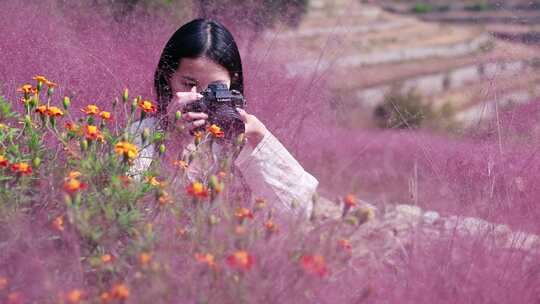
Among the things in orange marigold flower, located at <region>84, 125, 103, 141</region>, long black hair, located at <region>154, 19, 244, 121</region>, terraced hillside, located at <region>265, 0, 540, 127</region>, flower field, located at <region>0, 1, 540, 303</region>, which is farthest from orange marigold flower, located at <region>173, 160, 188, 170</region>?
terraced hillside, located at <region>265, 0, 540, 127</region>

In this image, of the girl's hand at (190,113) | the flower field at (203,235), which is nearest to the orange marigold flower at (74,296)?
the flower field at (203,235)

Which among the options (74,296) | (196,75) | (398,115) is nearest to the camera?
(74,296)

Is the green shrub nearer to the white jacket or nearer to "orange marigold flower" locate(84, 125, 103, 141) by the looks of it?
the white jacket

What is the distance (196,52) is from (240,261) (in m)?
0.98

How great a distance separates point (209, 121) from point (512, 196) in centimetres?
66

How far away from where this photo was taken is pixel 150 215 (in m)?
1.14

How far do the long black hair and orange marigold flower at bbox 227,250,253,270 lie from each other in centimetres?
88

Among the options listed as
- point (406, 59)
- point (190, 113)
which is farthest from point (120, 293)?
point (406, 59)

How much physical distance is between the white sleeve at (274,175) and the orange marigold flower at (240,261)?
0.59 metres

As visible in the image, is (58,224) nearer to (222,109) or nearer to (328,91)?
(222,109)

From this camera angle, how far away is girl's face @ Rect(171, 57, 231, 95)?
168 centimetres

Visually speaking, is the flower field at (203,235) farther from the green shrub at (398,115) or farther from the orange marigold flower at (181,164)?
the green shrub at (398,115)

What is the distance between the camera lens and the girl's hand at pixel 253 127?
1.46 m

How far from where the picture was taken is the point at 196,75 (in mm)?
1697
